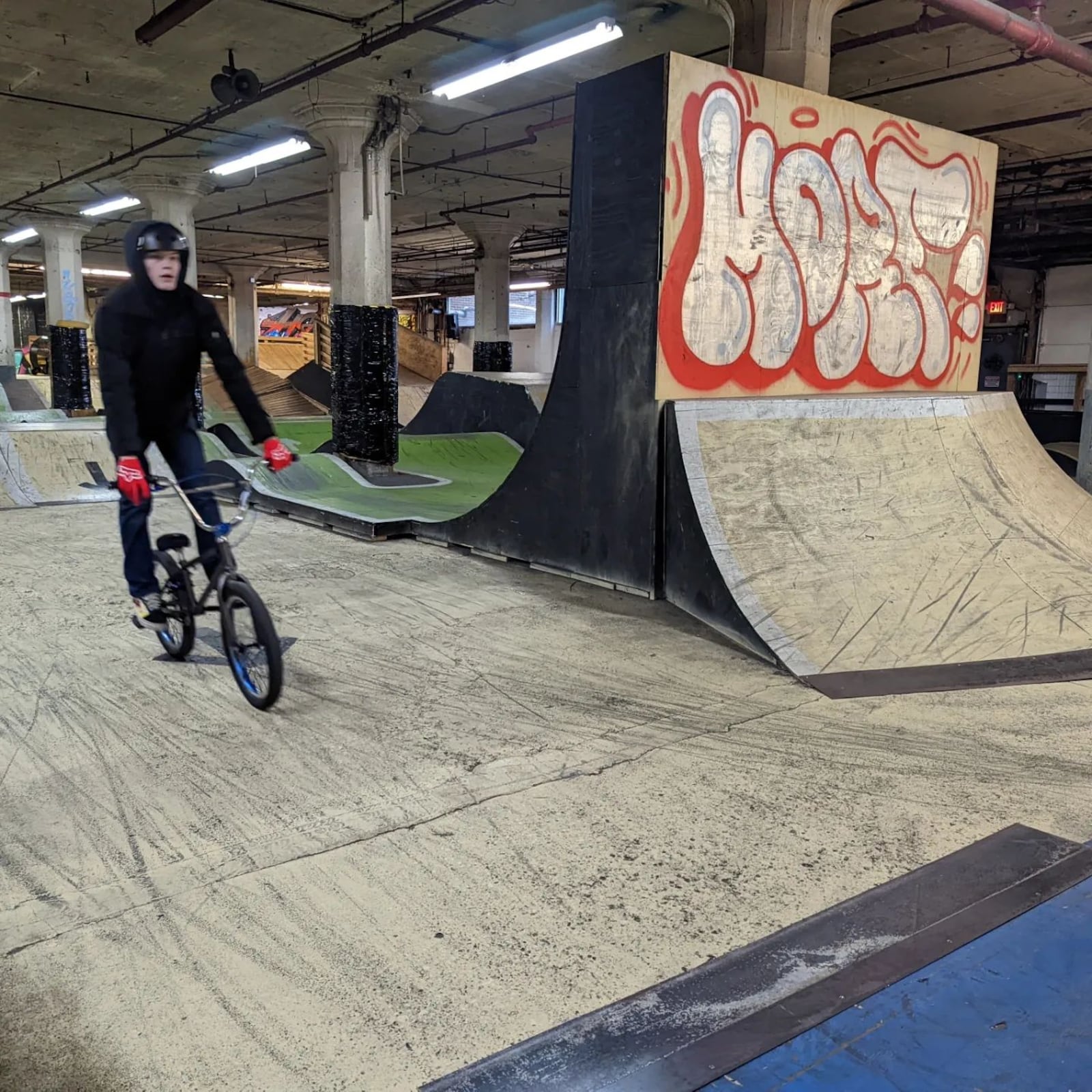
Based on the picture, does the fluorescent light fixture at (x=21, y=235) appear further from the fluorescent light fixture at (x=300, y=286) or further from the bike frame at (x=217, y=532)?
the bike frame at (x=217, y=532)

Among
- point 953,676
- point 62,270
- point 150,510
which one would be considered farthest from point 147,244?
point 62,270

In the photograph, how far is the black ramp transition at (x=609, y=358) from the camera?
534cm

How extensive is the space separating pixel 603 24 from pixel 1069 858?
8.02 m

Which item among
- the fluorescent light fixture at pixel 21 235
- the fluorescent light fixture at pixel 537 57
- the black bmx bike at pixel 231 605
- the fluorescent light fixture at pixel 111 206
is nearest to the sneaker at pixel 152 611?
the black bmx bike at pixel 231 605

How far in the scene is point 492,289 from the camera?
73.0 feet

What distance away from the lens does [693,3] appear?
8.78 meters

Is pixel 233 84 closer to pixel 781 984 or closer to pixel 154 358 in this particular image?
pixel 154 358

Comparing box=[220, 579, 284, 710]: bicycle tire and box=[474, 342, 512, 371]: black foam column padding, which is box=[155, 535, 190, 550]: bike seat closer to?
box=[220, 579, 284, 710]: bicycle tire

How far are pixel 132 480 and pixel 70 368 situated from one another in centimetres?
2086

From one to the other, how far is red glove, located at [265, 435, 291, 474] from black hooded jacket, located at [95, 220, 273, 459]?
6.0 inches

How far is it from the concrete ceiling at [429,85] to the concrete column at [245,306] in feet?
35.9

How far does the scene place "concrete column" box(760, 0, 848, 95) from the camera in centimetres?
627

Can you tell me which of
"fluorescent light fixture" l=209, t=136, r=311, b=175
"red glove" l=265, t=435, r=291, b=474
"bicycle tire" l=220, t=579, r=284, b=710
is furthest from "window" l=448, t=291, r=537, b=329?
"bicycle tire" l=220, t=579, r=284, b=710

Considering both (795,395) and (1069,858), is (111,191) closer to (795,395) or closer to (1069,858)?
(795,395)
